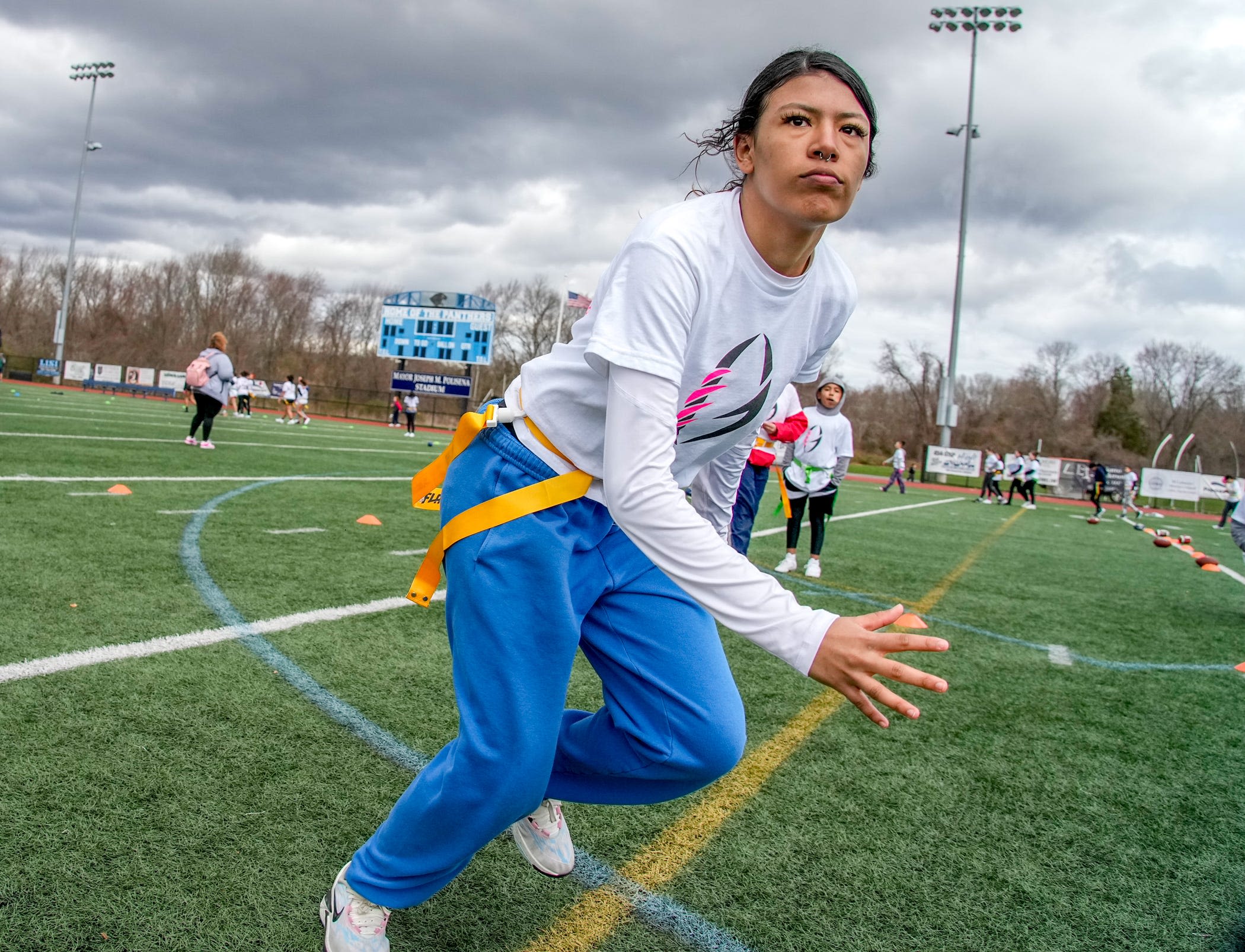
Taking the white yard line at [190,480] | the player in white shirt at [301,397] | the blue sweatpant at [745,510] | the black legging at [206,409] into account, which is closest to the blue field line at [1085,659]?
the blue sweatpant at [745,510]

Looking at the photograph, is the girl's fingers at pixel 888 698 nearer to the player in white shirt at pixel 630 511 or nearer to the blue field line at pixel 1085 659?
the player in white shirt at pixel 630 511

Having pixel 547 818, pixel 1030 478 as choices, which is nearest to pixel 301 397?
pixel 1030 478

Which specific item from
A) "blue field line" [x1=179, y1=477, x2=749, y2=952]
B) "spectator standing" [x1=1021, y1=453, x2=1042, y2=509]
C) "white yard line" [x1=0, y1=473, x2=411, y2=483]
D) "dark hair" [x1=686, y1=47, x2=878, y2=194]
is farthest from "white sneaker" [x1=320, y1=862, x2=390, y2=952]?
"spectator standing" [x1=1021, y1=453, x2=1042, y2=509]

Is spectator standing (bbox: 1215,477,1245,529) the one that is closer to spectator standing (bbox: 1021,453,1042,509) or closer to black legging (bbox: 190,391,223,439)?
A: spectator standing (bbox: 1021,453,1042,509)

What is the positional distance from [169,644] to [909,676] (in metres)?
3.76

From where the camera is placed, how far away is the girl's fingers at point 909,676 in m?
1.33

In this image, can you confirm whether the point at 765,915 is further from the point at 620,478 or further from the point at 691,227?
the point at 691,227

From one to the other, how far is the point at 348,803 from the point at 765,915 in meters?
1.32

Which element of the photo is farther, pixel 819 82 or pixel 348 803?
pixel 348 803

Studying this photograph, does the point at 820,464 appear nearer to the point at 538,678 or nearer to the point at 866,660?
the point at 538,678

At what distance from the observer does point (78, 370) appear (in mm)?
44812

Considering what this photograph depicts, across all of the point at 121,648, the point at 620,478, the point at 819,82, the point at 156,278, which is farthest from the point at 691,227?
the point at 156,278

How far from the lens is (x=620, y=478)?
161 cm

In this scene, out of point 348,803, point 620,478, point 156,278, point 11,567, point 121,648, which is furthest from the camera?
point 156,278
